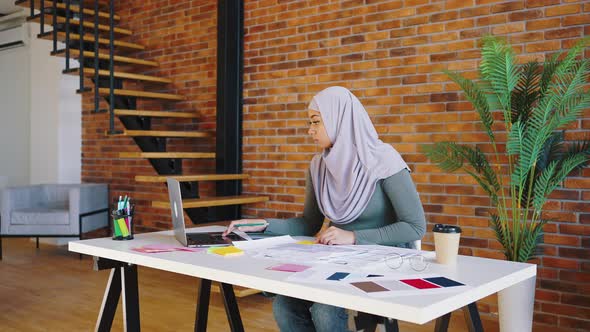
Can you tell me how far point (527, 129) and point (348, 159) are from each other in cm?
111

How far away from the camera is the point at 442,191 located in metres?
3.55

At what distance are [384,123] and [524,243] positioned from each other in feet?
3.96

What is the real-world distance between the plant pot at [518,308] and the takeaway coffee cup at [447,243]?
136cm

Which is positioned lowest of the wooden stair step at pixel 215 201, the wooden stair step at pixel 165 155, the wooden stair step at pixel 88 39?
the wooden stair step at pixel 215 201

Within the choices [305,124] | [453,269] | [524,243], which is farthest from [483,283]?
[305,124]

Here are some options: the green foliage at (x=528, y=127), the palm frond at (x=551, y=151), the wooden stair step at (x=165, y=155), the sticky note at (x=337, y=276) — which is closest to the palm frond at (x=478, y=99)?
the green foliage at (x=528, y=127)

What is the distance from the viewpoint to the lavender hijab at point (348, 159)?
2.21 metres

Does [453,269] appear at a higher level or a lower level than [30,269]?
higher

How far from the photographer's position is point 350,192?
222cm

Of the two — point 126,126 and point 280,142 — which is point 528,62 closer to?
point 280,142

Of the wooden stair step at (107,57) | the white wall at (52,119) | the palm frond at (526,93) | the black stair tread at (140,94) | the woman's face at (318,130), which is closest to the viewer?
the woman's face at (318,130)

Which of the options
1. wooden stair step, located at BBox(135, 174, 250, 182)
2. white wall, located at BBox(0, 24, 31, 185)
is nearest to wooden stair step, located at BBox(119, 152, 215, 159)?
wooden stair step, located at BBox(135, 174, 250, 182)

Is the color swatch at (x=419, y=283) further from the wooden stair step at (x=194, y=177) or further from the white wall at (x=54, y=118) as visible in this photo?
the white wall at (x=54, y=118)

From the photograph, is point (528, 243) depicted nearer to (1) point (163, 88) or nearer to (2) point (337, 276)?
(2) point (337, 276)
